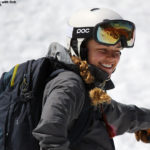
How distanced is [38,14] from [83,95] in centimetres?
460

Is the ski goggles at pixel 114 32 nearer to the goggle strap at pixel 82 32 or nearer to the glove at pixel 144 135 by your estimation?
the goggle strap at pixel 82 32

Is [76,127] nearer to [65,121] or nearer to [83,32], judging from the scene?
[65,121]

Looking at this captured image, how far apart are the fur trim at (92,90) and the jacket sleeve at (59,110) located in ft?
0.34

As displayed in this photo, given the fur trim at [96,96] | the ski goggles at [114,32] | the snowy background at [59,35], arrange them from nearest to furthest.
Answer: the fur trim at [96,96]
the ski goggles at [114,32]
the snowy background at [59,35]

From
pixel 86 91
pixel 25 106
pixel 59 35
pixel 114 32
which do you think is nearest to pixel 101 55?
pixel 114 32

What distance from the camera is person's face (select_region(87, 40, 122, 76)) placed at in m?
2.73

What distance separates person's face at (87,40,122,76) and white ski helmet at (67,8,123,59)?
1.9 inches

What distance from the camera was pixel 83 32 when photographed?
2764 millimetres

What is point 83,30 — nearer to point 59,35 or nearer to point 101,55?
point 101,55

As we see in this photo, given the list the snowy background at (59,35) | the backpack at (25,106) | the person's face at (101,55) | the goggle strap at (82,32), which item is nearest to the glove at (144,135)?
the person's face at (101,55)

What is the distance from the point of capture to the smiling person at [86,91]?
7.11 feet

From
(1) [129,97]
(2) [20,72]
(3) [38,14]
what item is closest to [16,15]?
(3) [38,14]

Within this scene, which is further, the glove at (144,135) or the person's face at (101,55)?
the glove at (144,135)

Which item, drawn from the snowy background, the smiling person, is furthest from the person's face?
the snowy background
